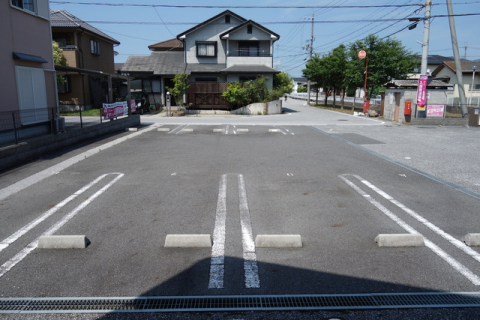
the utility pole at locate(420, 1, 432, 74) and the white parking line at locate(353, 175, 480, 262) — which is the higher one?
the utility pole at locate(420, 1, 432, 74)

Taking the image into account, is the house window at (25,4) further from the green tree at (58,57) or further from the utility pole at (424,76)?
the utility pole at (424,76)

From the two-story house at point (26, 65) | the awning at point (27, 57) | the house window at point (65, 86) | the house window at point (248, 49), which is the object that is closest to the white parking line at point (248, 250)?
the two-story house at point (26, 65)

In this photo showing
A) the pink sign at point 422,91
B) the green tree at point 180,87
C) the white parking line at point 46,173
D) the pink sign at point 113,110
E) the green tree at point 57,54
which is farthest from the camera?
the green tree at point 180,87

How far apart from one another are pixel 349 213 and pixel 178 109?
25137 mm

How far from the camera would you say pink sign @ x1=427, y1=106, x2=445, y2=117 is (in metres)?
21.5

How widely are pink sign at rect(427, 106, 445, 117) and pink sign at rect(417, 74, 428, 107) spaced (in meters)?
0.65

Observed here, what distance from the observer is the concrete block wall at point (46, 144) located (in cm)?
967

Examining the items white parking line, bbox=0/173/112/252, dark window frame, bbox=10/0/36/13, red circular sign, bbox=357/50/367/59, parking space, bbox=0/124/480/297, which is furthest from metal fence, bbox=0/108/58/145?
red circular sign, bbox=357/50/367/59

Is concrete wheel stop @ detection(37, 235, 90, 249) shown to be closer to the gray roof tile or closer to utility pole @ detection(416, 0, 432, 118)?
utility pole @ detection(416, 0, 432, 118)

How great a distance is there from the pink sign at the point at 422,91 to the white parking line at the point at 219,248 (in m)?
17.8

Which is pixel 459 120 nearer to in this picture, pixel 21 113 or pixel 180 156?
pixel 180 156

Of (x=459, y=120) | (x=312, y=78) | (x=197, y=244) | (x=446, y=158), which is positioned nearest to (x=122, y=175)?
(x=197, y=244)

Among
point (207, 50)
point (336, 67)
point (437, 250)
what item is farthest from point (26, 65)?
point (336, 67)

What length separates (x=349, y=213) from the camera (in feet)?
20.3
